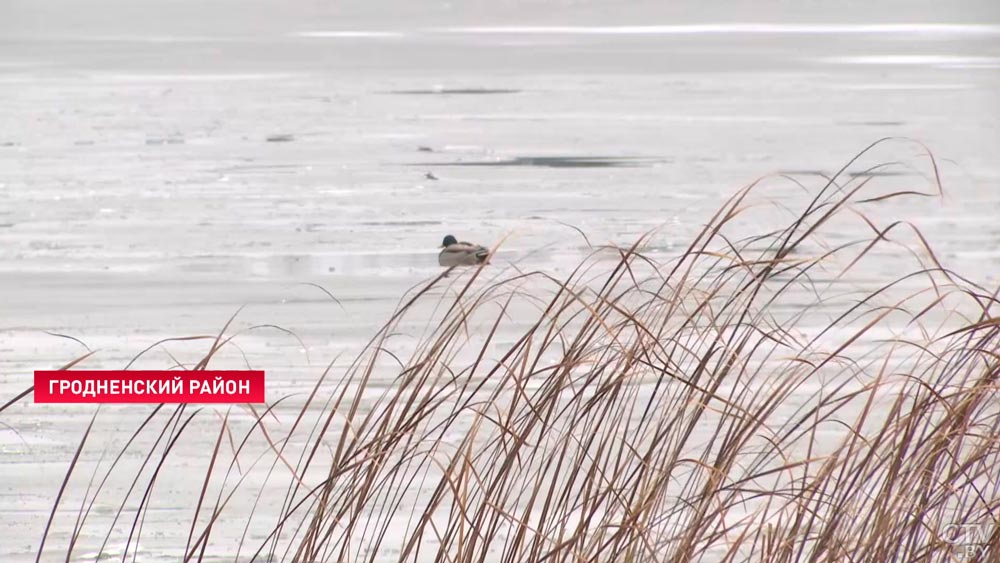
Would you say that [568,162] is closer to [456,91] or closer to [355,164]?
[355,164]

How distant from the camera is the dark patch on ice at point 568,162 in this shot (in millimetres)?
11789

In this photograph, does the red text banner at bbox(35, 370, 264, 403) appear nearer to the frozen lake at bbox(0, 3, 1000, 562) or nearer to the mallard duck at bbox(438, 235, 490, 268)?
the frozen lake at bbox(0, 3, 1000, 562)

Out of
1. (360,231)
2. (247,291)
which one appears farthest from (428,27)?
(247,291)

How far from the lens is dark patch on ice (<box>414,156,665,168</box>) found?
38.7 feet

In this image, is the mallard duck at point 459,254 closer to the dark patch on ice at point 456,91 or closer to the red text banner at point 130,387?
the red text banner at point 130,387

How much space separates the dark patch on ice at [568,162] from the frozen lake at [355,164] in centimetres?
6

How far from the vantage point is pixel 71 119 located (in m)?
15.1

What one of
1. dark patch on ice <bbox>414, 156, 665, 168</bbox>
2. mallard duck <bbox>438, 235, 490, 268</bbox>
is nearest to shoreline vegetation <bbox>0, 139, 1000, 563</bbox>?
mallard duck <bbox>438, 235, 490, 268</bbox>

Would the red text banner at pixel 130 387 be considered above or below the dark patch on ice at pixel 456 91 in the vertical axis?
below

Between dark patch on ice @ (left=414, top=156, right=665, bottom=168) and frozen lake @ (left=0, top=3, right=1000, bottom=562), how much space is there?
2.2 inches

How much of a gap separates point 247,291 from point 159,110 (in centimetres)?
985

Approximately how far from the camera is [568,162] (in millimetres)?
11969

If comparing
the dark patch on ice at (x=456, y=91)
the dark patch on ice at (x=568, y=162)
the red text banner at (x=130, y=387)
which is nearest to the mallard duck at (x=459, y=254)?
the red text banner at (x=130, y=387)

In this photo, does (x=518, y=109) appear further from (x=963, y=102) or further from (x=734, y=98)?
(x=963, y=102)
